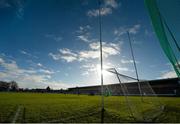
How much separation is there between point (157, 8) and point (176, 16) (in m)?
0.66

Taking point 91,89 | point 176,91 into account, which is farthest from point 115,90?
point 91,89

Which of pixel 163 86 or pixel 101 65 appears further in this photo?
pixel 163 86

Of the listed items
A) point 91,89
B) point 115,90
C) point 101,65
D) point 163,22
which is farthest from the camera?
point 91,89

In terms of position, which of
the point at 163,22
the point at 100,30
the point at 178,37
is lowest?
the point at 178,37

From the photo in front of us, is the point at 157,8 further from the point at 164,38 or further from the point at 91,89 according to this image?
the point at 91,89

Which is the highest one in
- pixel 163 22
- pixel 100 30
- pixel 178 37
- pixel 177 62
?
pixel 100 30

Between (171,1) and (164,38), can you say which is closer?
(171,1)

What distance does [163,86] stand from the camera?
51.8 metres

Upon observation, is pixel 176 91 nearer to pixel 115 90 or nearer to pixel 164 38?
pixel 115 90

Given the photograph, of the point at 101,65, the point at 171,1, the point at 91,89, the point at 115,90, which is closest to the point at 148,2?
the point at 171,1

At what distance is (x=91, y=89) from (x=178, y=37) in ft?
296

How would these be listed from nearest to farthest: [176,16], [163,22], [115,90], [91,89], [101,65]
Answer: [176,16] → [163,22] → [101,65] → [115,90] → [91,89]

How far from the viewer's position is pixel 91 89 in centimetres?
9394

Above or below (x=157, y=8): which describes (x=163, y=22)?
below
